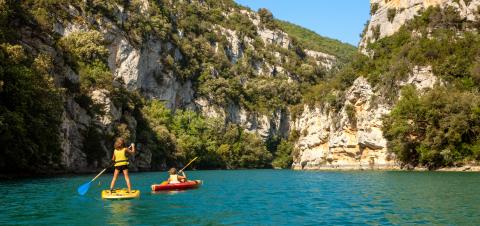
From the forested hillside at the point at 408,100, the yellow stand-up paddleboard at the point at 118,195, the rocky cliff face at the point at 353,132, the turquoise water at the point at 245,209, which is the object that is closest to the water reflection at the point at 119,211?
the turquoise water at the point at 245,209

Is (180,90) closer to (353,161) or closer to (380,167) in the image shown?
(353,161)

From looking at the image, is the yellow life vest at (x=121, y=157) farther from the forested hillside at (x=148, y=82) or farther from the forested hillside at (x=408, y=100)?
the forested hillside at (x=408, y=100)

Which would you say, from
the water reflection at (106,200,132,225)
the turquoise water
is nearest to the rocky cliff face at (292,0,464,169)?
the turquoise water

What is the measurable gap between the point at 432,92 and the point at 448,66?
11.9 metres

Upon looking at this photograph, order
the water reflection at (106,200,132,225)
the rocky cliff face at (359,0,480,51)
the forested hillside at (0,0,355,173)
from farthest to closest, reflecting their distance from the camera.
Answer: the rocky cliff face at (359,0,480,51) → the forested hillside at (0,0,355,173) → the water reflection at (106,200,132,225)

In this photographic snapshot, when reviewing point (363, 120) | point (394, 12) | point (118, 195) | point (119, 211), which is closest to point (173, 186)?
point (118, 195)

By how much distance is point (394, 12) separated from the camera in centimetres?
9788

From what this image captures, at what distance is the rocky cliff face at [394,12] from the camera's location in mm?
A: 86062

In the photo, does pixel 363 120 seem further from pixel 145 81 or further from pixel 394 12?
pixel 145 81

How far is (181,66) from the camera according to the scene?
443ft

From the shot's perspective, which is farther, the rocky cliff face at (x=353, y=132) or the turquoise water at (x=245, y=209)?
the rocky cliff face at (x=353, y=132)

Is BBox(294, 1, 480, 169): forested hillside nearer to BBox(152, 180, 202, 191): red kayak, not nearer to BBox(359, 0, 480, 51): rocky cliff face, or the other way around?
BBox(359, 0, 480, 51): rocky cliff face

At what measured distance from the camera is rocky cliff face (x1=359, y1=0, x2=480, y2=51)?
86062 mm

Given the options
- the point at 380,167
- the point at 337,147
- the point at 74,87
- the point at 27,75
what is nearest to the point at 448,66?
the point at 380,167
